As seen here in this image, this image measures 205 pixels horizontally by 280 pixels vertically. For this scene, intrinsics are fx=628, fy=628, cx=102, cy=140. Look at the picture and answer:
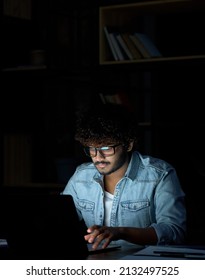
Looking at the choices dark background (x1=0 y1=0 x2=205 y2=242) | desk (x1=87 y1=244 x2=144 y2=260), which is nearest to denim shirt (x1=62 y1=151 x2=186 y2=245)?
desk (x1=87 y1=244 x2=144 y2=260)

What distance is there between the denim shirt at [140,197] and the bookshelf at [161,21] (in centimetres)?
136

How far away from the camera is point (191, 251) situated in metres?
2.05

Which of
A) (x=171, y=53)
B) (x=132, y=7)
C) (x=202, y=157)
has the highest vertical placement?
(x=132, y=7)

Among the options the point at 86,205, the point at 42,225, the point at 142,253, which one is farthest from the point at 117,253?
the point at 86,205

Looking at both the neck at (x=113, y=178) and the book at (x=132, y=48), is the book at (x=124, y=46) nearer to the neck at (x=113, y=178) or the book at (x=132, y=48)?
the book at (x=132, y=48)

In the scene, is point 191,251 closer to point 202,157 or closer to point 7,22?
point 202,157

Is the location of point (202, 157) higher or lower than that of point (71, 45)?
lower

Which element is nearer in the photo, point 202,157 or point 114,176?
point 114,176

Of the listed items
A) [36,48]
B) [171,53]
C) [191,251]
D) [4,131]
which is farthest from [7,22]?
[191,251]

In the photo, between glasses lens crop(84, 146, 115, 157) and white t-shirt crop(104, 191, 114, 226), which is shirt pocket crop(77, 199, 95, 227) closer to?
white t-shirt crop(104, 191, 114, 226)

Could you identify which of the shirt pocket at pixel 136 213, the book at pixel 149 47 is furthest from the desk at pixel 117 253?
the book at pixel 149 47

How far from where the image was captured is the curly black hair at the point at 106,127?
102 inches

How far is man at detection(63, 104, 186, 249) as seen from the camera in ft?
8.41

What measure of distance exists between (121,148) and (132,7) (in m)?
1.71
